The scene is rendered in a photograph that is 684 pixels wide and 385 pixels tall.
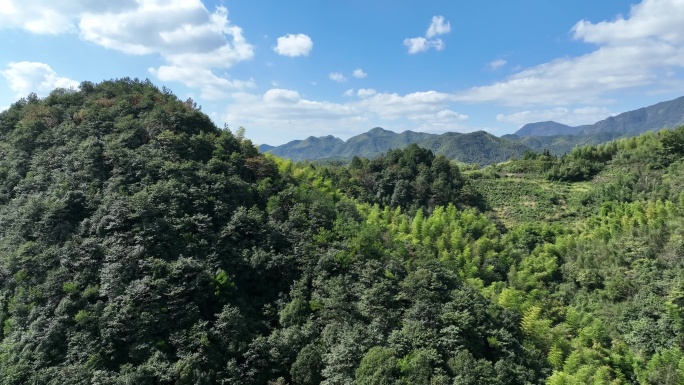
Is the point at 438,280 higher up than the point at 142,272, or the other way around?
the point at 142,272

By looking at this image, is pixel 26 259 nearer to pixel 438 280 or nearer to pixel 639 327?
pixel 438 280

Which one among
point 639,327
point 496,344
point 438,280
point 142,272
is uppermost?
point 142,272

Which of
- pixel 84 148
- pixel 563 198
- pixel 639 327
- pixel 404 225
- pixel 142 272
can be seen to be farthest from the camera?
pixel 563 198

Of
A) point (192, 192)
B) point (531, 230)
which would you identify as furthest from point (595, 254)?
point (192, 192)

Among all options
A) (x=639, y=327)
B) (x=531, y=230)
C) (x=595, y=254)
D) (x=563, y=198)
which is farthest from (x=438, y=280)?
(x=563, y=198)

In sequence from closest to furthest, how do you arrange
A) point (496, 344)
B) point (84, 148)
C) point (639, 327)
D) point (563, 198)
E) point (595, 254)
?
point (496, 344) → point (639, 327) → point (84, 148) → point (595, 254) → point (563, 198)

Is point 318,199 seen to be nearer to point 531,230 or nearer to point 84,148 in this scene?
point 84,148

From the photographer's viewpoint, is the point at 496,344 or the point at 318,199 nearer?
the point at 496,344
